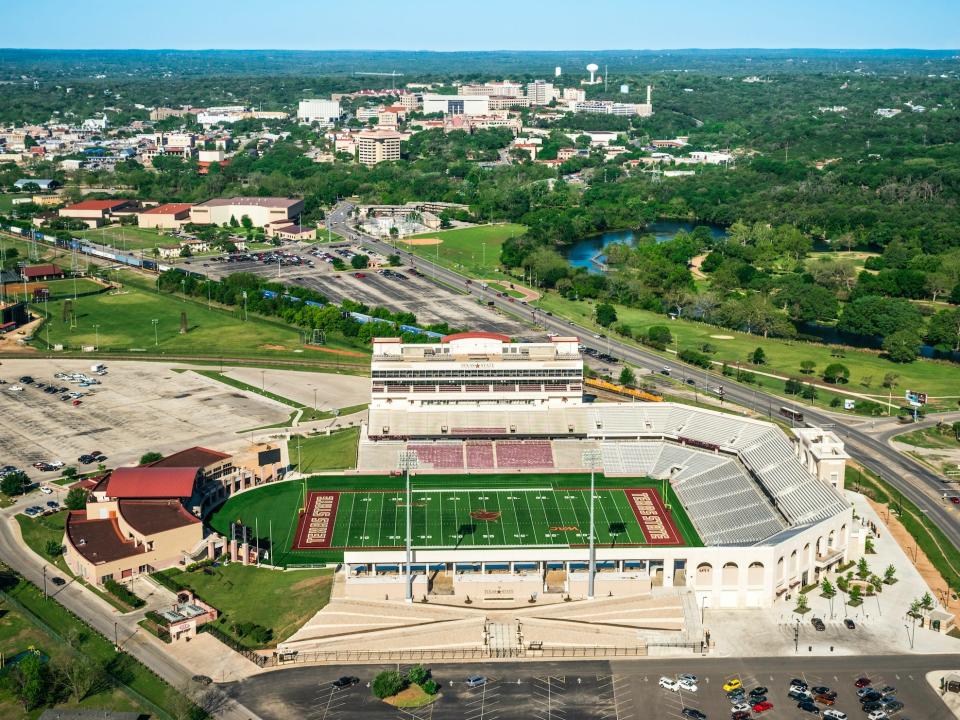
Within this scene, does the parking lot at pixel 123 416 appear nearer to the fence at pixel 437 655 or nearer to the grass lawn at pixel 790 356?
the fence at pixel 437 655

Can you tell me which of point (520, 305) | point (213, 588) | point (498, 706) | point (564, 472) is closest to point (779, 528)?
point (564, 472)

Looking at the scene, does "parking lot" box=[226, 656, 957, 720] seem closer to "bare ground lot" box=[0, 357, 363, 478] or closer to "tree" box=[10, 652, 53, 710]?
"tree" box=[10, 652, 53, 710]

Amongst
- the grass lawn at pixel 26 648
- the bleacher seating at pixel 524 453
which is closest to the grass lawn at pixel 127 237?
the bleacher seating at pixel 524 453

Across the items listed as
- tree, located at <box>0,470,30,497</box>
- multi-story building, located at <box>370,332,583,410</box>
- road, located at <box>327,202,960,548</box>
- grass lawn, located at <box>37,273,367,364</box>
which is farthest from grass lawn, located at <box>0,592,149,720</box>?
grass lawn, located at <box>37,273,367,364</box>

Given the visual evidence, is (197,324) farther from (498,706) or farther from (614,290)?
(498,706)

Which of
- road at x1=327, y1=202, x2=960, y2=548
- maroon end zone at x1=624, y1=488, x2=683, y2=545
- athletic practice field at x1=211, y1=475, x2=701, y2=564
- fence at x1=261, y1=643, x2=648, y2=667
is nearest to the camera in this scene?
fence at x1=261, y1=643, x2=648, y2=667

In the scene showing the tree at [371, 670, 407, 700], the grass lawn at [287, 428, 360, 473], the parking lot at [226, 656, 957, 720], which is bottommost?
the parking lot at [226, 656, 957, 720]
